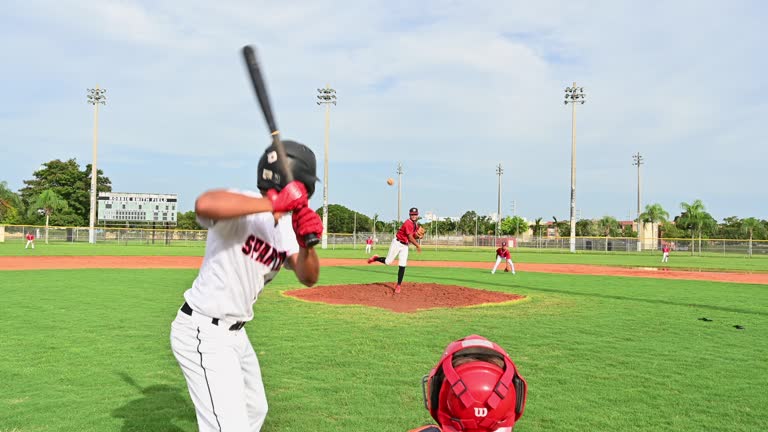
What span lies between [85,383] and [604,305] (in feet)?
37.6

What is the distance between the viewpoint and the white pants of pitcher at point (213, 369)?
3.00 metres

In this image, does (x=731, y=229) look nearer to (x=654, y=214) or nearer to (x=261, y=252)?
(x=654, y=214)

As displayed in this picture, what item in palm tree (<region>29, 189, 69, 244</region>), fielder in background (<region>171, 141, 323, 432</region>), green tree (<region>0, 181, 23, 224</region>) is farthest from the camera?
green tree (<region>0, 181, 23, 224</region>)

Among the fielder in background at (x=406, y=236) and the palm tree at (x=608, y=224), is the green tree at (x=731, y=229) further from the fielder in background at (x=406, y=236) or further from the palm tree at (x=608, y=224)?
the fielder in background at (x=406, y=236)

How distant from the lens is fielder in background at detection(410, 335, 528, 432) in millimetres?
1646

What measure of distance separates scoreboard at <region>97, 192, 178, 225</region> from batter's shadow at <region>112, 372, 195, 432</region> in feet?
191

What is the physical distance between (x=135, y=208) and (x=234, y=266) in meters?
62.8

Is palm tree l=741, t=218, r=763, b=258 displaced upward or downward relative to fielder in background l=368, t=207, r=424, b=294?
upward

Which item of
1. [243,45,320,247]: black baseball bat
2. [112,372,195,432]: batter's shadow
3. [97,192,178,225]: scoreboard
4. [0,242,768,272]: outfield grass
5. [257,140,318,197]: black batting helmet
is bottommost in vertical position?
[0,242,768,272]: outfield grass

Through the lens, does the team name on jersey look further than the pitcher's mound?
No

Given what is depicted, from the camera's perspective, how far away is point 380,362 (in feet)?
24.2

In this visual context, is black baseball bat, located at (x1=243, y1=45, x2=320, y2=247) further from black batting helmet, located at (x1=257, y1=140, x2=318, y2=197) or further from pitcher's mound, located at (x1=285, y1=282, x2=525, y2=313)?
pitcher's mound, located at (x1=285, y1=282, x2=525, y2=313)

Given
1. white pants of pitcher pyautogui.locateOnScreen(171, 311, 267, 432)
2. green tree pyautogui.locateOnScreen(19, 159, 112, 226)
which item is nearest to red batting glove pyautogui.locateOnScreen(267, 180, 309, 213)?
white pants of pitcher pyautogui.locateOnScreen(171, 311, 267, 432)

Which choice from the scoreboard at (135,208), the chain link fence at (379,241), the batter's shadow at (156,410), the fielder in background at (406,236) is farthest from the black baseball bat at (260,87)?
the scoreboard at (135,208)
